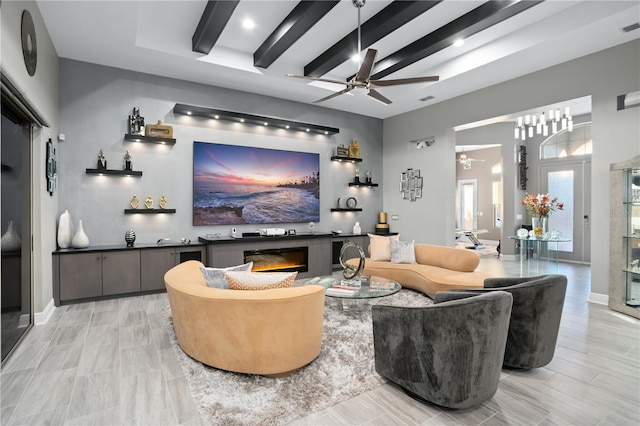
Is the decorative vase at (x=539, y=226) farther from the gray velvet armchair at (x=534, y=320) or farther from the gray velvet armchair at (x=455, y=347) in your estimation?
the gray velvet armchair at (x=455, y=347)

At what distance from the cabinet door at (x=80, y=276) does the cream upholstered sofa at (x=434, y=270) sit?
350 cm

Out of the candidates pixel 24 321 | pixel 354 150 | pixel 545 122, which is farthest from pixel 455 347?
pixel 545 122

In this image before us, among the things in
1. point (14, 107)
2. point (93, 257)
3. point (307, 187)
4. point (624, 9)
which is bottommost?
point (93, 257)

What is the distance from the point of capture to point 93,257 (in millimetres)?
4496

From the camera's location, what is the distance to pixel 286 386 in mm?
2414

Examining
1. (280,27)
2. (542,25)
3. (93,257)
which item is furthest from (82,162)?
(542,25)

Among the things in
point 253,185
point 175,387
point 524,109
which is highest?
point 524,109

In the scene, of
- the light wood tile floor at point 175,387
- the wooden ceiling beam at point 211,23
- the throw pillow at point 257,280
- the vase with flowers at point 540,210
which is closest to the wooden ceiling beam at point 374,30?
the wooden ceiling beam at point 211,23

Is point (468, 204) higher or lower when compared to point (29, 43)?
lower

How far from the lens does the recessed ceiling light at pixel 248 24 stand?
167 inches

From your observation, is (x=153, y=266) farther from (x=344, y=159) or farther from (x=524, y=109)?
(x=524, y=109)

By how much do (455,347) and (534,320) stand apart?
950 mm

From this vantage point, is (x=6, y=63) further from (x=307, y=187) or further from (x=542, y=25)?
(x=542, y=25)

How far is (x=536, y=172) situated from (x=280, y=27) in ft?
24.7
